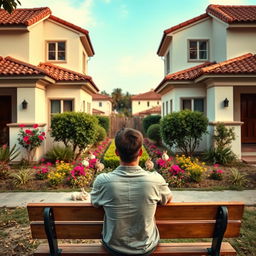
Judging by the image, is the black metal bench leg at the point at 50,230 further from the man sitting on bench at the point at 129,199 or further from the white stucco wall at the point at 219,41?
the white stucco wall at the point at 219,41

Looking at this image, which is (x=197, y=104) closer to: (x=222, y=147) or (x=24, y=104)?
(x=222, y=147)

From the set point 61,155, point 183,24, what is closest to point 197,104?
point 183,24

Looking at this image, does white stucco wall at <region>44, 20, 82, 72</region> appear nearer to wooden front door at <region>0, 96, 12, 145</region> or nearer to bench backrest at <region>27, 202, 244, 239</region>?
wooden front door at <region>0, 96, 12, 145</region>

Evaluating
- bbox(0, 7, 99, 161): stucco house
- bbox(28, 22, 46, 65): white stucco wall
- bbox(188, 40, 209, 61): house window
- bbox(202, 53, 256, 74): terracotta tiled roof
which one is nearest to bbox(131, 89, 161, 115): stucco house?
bbox(0, 7, 99, 161): stucco house

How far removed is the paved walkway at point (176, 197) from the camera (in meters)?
6.46

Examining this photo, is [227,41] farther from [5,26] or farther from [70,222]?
[70,222]

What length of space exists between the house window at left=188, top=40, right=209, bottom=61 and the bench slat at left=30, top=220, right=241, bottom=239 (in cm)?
1401

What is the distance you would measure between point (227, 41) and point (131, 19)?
4.79 m

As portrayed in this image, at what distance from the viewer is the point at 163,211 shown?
274cm

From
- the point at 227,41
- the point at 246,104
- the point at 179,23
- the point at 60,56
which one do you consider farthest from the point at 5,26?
the point at 246,104

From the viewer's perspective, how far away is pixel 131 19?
13.6 m

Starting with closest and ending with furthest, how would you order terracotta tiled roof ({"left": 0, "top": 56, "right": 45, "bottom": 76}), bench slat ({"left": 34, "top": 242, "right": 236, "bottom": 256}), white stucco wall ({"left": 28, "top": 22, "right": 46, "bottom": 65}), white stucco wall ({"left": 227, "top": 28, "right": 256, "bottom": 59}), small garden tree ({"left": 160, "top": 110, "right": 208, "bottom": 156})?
bench slat ({"left": 34, "top": 242, "right": 236, "bottom": 256}) → terracotta tiled roof ({"left": 0, "top": 56, "right": 45, "bottom": 76}) → small garden tree ({"left": 160, "top": 110, "right": 208, "bottom": 156}) → white stucco wall ({"left": 28, "top": 22, "right": 46, "bottom": 65}) → white stucco wall ({"left": 227, "top": 28, "right": 256, "bottom": 59})

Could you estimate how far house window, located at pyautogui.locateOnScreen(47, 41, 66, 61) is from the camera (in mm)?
15109

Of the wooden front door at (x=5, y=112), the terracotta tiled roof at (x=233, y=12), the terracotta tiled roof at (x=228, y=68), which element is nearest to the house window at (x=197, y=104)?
the terracotta tiled roof at (x=228, y=68)
